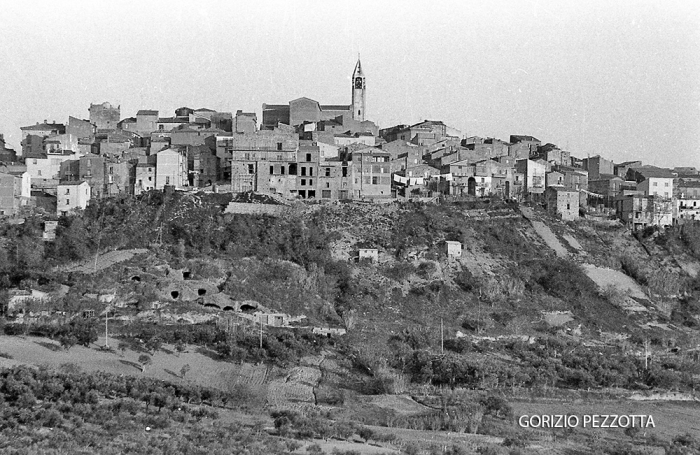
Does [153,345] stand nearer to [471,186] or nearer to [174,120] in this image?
[471,186]

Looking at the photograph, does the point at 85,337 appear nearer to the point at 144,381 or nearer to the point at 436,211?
the point at 144,381

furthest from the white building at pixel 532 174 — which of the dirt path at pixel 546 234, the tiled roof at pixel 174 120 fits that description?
the tiled roof at pixel 174 120

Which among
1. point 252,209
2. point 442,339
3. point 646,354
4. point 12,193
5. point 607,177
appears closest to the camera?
point 442,339

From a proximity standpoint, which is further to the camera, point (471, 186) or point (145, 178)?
point (471, 186)

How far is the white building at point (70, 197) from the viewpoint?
45625 mm

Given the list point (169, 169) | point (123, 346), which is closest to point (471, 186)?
point (169, 169)

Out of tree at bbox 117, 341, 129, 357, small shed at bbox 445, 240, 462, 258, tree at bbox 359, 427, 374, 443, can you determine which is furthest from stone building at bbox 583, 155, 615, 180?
tree at bbox 359, 427, 374, 443

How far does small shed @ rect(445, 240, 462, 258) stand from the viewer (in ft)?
145

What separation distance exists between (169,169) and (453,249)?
39.9ft

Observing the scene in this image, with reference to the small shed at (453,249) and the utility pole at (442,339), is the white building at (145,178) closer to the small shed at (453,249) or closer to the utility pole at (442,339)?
the small shed at (453,249)

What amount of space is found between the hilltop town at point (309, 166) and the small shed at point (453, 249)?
16.0ft

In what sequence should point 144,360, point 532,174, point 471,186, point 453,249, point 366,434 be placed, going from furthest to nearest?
point 532,174 < point 471,186 < point 453,249 < point 144,360 < point 366,434

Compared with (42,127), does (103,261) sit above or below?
below

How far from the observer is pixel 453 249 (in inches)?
1751
